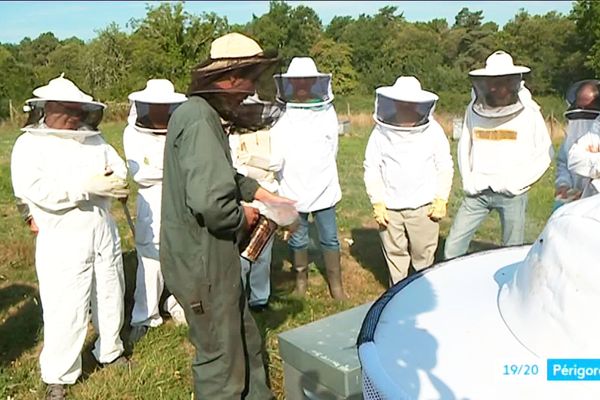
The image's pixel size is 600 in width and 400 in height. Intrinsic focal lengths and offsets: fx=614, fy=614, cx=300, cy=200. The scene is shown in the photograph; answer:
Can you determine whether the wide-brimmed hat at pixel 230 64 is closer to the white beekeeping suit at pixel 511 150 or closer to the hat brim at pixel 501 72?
the hat brim at pixel 501 72

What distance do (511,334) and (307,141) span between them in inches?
121

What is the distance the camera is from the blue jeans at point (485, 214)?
454 centimetres

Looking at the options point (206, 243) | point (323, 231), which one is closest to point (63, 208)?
point (206, 243)

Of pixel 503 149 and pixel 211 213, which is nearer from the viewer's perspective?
pixel 211 213

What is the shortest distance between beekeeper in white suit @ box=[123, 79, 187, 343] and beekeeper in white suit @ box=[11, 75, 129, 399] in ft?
2.07

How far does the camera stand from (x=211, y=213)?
2559mm

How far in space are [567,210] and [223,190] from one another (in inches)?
52.8

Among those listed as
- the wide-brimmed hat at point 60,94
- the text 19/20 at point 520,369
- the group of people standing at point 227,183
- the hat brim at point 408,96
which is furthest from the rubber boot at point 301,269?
the text 19/20 at point 520,369

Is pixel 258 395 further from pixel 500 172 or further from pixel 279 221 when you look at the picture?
pixel 500 172

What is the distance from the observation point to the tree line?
1132 inches

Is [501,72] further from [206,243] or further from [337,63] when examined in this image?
[337,63]

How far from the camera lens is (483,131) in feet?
15.0

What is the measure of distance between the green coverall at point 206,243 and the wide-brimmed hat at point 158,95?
1592 millimetres

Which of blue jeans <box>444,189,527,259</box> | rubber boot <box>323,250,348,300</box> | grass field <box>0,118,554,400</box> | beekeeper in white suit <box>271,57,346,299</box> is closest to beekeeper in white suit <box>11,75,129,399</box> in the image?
grass field <box>0,118,554,400</box>
